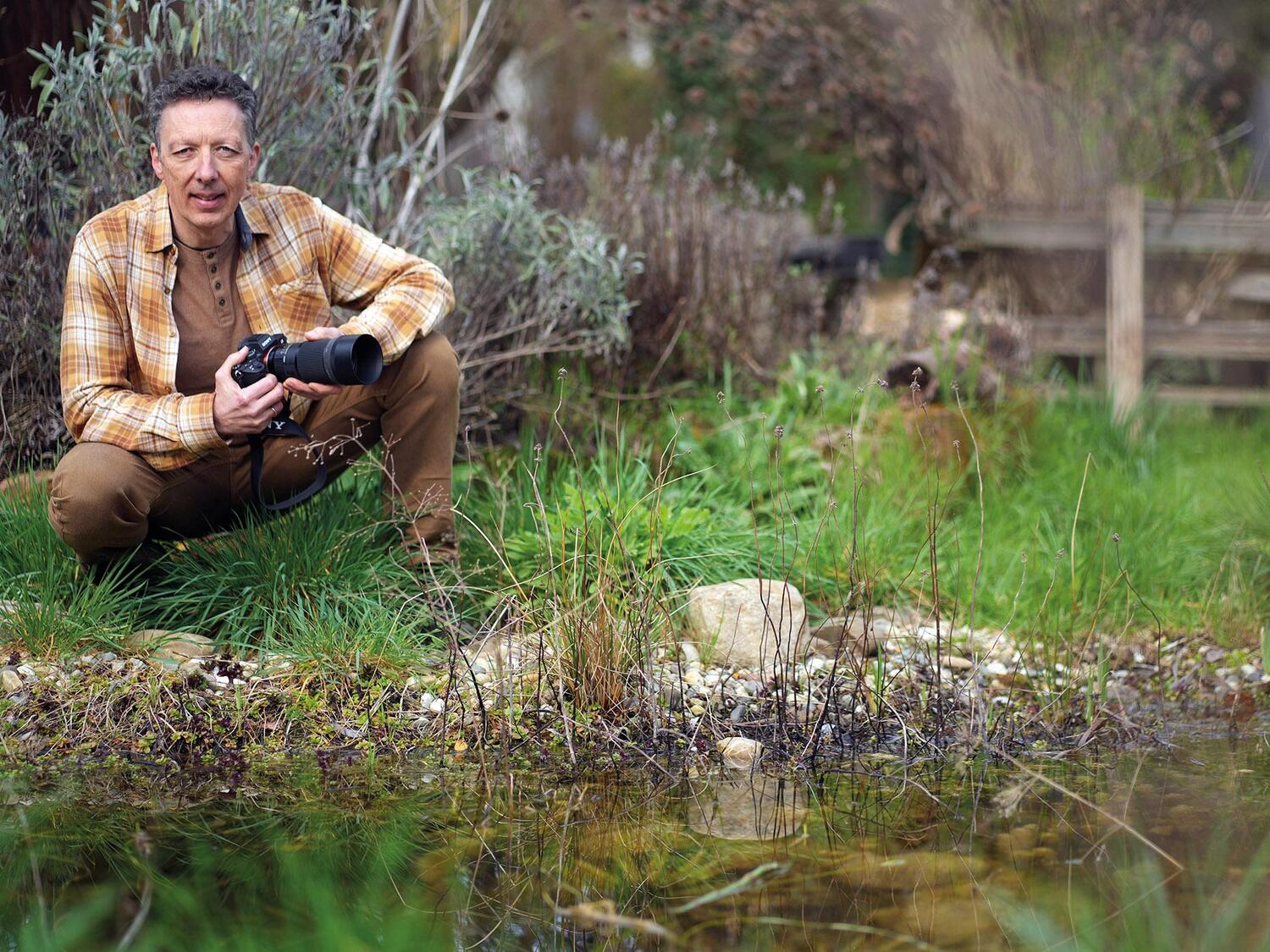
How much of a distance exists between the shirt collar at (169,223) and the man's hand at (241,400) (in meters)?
0.39

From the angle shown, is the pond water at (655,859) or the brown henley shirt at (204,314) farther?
the brown henley shirt at (204,314)

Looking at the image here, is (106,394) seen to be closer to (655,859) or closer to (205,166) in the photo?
(205,166)

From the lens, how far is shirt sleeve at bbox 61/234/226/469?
2.99 metres

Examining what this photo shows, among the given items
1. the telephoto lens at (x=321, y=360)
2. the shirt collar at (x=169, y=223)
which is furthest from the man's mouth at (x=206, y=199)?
the telephoto lens at (x=321, y=360)

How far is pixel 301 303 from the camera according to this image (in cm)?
328

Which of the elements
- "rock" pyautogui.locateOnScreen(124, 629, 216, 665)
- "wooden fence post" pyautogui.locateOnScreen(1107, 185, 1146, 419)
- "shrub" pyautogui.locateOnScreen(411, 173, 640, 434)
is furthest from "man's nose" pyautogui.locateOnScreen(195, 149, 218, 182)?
"wooden fence post" pyautogui.locateOnScreen(1107, 185, 1146, 419)

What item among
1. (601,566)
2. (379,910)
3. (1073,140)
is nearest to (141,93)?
(601,566)

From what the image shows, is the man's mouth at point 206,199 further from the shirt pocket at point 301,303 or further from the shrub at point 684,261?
the shrub at point 684,261

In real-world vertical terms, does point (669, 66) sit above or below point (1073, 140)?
above

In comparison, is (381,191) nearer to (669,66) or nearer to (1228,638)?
(1228,638)

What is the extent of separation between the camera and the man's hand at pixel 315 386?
9.62 feet

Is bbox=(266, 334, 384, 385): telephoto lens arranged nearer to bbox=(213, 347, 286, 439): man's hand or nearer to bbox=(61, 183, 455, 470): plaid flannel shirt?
bbox=(213, 347, 286, 439): man's hand

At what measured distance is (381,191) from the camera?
13.9ft

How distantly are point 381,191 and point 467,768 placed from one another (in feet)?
7.18
